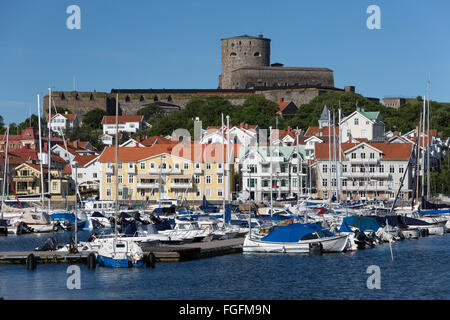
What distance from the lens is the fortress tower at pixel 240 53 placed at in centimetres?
14475

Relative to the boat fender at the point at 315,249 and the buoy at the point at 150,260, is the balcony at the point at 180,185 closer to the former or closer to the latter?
the boat fender at the point at 315,249

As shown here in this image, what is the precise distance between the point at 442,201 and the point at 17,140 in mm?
51775

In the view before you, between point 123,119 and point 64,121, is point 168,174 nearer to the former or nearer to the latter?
point 123,119

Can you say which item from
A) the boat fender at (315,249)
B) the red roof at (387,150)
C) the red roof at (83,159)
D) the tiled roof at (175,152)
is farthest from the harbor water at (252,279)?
the red roof at (83,159)

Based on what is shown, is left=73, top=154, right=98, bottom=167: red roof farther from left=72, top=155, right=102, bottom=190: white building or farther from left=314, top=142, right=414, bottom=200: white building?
left=314, top=142, right=414, bottom=200: white building

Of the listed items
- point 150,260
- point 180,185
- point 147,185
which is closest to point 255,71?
point 147,185

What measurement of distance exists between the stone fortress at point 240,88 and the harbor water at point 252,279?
318ft

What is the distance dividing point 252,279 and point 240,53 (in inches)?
4537

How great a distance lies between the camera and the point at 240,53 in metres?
145

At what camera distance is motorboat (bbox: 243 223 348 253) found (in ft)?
122

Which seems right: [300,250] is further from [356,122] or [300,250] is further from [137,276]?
[356,122]

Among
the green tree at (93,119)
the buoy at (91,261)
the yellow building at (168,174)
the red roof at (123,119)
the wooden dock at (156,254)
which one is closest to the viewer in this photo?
the buoy at (91,261)

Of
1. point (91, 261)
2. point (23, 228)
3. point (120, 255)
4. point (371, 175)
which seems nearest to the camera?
Answer: point (91, 261)

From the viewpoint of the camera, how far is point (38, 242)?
150ft
